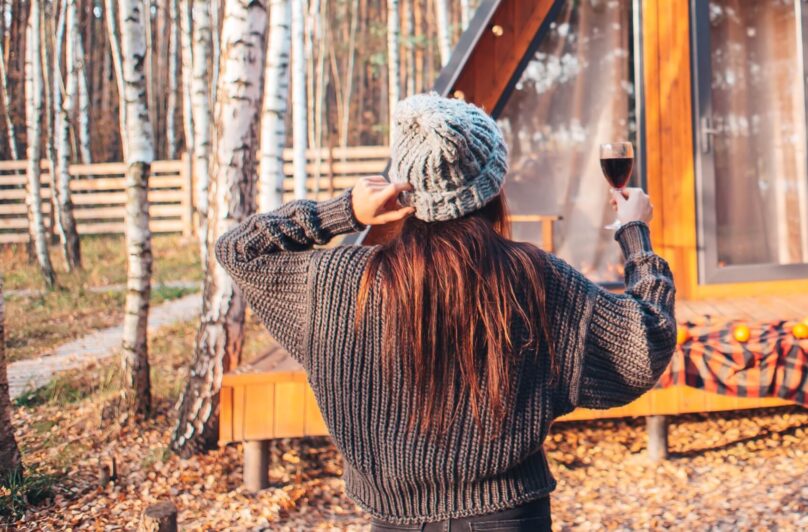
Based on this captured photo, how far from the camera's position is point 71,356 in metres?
7.13

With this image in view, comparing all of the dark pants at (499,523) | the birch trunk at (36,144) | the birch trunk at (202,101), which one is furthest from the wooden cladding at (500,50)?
the birch trunk at (36,144)

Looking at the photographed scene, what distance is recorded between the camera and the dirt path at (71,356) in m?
6.30

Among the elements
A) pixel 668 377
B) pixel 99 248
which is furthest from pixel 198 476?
pixel 99 248

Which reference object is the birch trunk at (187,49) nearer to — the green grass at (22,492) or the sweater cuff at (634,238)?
the green grass at (22,492)

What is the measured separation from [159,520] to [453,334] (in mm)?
1735

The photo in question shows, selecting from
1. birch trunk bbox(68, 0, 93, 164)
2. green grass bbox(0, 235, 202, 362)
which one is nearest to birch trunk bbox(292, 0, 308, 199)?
green grass bbox(0, 235, 202, 362)

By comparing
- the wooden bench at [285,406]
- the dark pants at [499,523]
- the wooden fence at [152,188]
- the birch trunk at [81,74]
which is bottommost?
the wooden bench at [285,406]

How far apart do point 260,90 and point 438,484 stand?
365 centimetres

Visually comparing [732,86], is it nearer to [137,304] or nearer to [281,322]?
[137,304]

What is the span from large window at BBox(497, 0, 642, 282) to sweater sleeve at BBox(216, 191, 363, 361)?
426 centimetres

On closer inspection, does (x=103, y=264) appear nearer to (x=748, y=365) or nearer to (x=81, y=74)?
(x=81, y=74)

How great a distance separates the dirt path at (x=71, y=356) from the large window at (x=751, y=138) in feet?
15.6

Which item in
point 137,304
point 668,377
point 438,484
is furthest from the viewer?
point 137,304

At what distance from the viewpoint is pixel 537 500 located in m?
1.62
